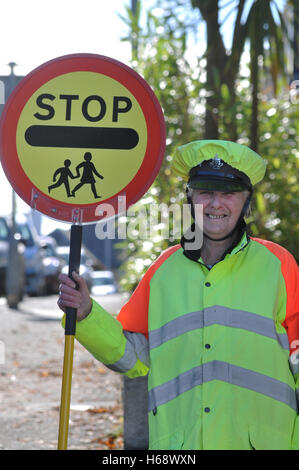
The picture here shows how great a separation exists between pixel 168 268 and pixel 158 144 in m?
0.50

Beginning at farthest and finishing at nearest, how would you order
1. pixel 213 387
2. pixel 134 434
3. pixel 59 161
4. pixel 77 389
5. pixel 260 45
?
pixel 77 389, pixel 260 45, pixel 134 434, pixel 59 161, pixel 213 387

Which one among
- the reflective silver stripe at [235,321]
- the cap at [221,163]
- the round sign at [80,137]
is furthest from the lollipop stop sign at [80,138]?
the reflective silver stripe at [235,321]

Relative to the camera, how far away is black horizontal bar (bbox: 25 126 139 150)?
343cm

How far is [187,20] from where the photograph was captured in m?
7.84

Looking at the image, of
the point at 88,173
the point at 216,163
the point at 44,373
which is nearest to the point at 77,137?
the point at 88,173

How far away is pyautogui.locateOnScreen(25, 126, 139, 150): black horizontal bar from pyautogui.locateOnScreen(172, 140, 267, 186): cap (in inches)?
10.3

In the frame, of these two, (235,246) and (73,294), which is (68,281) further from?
(235,246)

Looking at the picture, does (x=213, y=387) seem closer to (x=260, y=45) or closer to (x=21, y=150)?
(x=21, y=150)

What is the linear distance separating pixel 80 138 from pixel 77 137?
0.04 feet

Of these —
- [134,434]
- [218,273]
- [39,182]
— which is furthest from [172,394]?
[134,434]

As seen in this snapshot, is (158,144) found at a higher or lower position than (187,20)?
lower

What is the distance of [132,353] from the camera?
3.40m

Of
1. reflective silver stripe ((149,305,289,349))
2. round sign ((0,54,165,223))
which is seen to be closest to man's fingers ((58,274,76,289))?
round sign ((0,54,165,223))

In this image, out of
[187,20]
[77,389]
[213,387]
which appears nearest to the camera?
[213,387]
